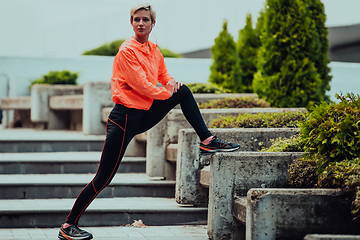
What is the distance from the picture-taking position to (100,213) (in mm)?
4566

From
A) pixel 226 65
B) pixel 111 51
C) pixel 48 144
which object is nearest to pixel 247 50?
pixel 226 65

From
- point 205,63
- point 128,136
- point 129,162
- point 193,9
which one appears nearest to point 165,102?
point 128,136

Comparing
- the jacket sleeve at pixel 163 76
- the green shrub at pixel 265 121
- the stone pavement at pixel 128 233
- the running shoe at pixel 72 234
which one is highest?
the jacket sleeve at pixel 163 76

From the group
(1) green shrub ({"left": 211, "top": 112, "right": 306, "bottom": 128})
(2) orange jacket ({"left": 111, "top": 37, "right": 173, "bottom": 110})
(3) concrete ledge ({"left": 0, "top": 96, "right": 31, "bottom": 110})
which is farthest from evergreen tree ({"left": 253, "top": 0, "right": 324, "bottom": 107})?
(3) concrete ledge ({"left": 0, "top": 96, "right": 31, "bottom": 110})

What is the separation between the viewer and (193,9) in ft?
72.7

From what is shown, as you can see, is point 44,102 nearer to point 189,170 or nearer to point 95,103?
point 95,103

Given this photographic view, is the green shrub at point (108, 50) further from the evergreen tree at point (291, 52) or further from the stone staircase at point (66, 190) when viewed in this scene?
the stone staircase at point (66, 190)

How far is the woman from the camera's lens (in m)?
3.47

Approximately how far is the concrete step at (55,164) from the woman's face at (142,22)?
3.03 m

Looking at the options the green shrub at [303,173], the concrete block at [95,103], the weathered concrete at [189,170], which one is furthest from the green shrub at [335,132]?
the concrete block at [95,103]

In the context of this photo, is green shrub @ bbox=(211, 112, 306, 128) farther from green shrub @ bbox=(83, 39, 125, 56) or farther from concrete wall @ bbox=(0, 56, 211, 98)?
green shrub @ bbox=(83, 39, 125, 56)

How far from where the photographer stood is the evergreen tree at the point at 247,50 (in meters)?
11.0

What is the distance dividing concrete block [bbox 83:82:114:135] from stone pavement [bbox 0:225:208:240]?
11.9 ft

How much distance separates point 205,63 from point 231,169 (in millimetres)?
10223
